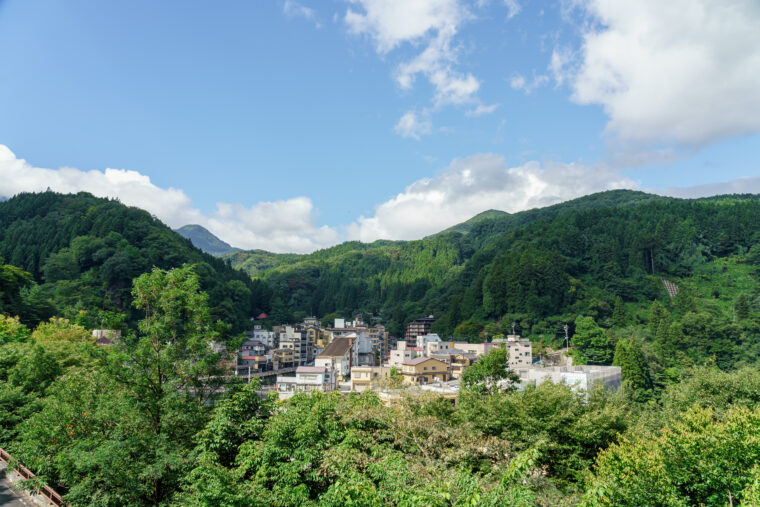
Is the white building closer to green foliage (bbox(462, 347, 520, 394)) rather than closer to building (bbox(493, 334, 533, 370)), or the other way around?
building (bbox(493, 334, 533, 370))

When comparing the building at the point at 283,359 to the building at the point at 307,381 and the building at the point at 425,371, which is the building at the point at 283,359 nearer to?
the building at the point at 307,381

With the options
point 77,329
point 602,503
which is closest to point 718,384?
point 602,503

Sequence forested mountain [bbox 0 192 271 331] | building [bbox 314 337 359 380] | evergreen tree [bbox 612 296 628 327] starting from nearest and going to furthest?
building [bbox 314 337 359 380]
forested mountain [bbox 0 192 271 331]
evergreen tree [bbox 612 296 628 327]

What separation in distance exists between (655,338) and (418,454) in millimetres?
43360

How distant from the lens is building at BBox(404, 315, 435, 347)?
6494 cm

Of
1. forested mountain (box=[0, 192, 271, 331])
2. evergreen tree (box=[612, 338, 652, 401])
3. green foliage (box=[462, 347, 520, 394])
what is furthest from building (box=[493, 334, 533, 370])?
forested mountain (box=[0, 192, 271, 331])

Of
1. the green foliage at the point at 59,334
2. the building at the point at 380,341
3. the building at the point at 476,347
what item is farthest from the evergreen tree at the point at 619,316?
the green foliage at the point at 59,334

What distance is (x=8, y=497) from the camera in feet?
33.9

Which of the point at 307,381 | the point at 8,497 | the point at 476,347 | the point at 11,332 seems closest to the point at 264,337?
the point at 307,381

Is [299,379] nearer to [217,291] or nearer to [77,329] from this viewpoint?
[77,329]

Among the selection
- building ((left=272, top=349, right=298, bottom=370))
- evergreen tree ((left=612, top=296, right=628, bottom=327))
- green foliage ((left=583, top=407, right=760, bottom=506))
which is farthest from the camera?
building ((left=272, top=349, right=298, bottom=370))

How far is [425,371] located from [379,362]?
16.4m

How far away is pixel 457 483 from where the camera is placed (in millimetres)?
6324

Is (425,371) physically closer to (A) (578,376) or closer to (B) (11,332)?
(A) (578,376)
